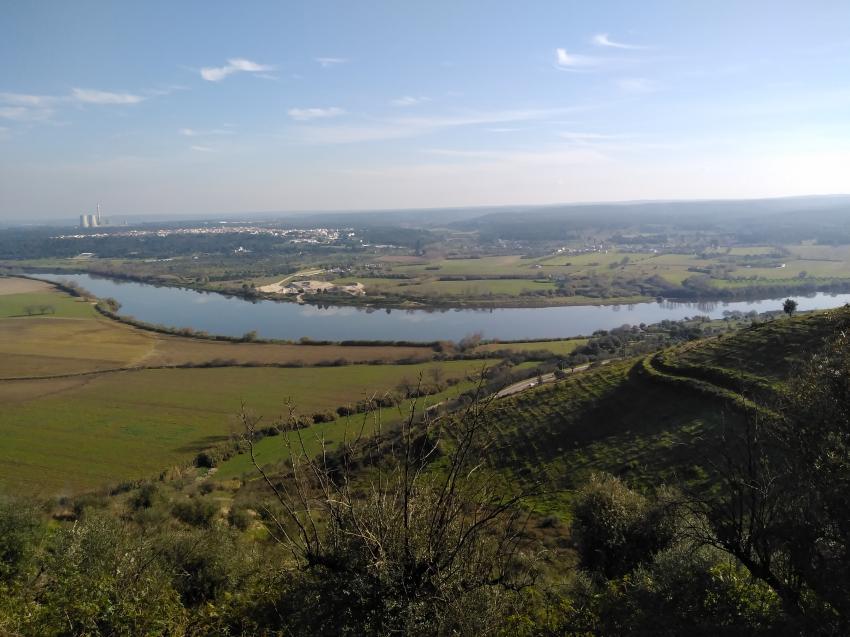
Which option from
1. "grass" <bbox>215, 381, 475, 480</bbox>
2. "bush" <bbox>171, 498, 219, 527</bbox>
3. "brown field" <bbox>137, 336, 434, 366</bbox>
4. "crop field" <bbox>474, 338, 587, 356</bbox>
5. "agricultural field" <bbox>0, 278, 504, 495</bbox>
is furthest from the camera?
"crop field" <bbox>474, 338, 587, 356</bbox>

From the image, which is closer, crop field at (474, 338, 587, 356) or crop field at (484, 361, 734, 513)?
crop field at (484, 361, 734, 513)

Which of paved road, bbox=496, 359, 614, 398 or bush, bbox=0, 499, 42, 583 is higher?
bush, bbox=0, 499, 42, 583

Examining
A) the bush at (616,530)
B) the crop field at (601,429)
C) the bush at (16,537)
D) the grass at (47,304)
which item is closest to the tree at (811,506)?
the bush at (616,530)

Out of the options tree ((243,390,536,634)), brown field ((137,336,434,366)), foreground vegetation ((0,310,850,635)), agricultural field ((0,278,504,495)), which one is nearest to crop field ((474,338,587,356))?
agricultural field ((0,278,504,495))

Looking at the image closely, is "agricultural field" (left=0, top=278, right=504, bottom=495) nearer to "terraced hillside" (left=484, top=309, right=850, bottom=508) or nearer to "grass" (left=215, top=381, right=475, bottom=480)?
"grass" (left=215, top=381, right=475, bottom=480)

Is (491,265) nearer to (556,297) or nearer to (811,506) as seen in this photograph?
(556,297)

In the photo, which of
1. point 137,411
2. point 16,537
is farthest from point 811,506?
point 137,411
